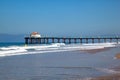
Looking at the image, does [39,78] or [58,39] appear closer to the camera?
[39,78]

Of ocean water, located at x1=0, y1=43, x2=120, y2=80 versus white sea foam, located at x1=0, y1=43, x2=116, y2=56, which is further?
white sea foam, located at x1=0, y1=43, x2=116, y2=56

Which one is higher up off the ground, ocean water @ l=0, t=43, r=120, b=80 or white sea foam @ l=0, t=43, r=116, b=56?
ocean water @ l=0, t=43, r=120, b=80

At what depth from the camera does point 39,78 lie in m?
10.2

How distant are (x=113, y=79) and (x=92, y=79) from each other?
729 mm

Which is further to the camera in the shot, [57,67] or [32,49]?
[32,49]

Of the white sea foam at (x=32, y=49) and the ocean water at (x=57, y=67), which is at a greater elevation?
the ocean water at (x=57, y=67)

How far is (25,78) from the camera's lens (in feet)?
33.6

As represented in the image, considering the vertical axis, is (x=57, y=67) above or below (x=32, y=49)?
above

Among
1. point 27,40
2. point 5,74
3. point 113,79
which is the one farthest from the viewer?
point 27,40

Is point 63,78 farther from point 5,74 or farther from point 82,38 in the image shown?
point 82,38

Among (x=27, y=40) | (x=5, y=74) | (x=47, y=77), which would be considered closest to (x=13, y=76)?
(x=5, y=74)

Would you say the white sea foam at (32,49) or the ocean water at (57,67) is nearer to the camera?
the ocean water at (57,67)

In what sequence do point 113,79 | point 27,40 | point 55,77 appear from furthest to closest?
point 27,40 < point 55,77 < point 113,79

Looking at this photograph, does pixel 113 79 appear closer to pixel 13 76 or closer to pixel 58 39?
pixel 13 76
